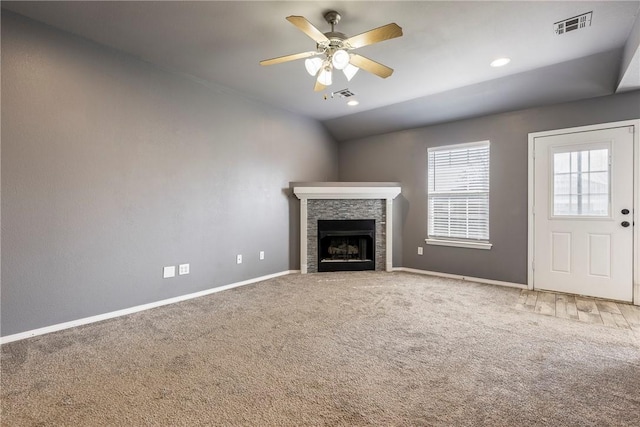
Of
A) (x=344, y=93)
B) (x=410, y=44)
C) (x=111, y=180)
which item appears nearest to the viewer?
(x=410, y=44)

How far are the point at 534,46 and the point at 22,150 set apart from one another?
468 centimetres

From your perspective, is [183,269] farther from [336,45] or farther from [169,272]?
[336,45]

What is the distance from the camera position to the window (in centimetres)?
364

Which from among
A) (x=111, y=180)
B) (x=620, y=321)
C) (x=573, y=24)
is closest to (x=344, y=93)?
(x=573, y=24)

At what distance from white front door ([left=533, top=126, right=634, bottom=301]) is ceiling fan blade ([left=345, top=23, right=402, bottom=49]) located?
10.1ft

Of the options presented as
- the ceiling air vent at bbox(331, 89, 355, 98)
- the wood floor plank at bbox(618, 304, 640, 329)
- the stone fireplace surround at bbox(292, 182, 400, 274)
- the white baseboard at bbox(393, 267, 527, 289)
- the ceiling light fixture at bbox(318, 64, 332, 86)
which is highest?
the ceiling air vent at bbox(331, 89, 355, 98)

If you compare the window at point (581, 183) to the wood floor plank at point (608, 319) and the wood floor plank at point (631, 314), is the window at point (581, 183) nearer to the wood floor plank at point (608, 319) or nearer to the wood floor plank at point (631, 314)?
the wood floor plank at point (631, 314)

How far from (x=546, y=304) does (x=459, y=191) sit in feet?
Result: 6.30

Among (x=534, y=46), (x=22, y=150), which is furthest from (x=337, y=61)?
(x=22, y=150)

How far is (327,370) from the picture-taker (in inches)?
80.7

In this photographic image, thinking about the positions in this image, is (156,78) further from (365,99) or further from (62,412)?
(62,412)

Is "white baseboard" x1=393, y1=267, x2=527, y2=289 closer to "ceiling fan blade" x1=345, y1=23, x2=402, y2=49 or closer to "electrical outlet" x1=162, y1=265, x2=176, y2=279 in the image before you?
"electrical outlet" x1=162, y1=265, x2=176, y2=279

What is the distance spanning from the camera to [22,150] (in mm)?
2533

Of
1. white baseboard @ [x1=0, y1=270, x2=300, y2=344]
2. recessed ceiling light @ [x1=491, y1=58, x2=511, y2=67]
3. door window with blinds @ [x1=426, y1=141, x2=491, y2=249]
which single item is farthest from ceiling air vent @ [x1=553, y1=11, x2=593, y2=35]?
white baseboard @ [x1=0, y1=270, x2=300, y2=344]
